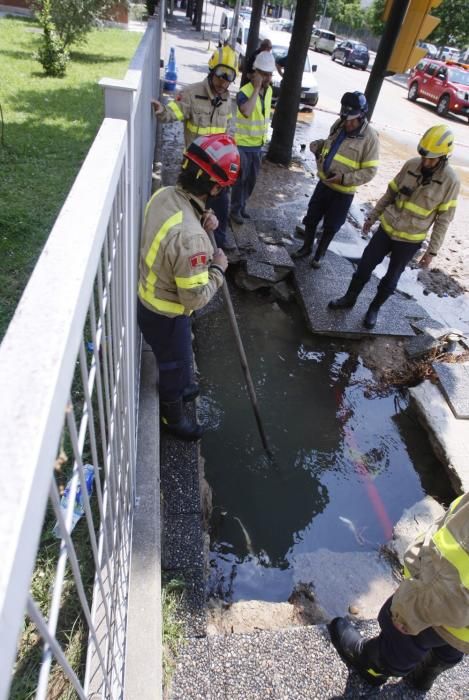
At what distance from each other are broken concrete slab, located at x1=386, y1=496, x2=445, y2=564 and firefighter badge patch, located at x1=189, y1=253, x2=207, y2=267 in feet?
7.30

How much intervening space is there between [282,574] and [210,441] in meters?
1.08

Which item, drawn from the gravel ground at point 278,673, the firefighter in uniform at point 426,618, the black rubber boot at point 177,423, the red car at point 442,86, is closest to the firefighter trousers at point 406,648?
the firefighter in uniform at point 426,618

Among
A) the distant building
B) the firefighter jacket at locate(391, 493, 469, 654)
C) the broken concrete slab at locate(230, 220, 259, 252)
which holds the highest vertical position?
the firefighter jacket at locate(391, 493, 469, 654)

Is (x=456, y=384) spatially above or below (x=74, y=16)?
below

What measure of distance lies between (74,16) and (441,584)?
1339 centimetres

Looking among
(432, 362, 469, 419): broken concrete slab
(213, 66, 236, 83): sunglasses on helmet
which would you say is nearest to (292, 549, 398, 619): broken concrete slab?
(432, 362, 469, 419): broken concrete slab

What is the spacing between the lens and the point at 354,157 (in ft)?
15.6

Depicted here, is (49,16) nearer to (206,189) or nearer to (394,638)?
(206,189)

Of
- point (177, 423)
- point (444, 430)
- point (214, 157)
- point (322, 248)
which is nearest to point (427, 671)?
point (177, 423)

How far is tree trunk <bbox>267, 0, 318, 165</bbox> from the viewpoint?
7614 mm

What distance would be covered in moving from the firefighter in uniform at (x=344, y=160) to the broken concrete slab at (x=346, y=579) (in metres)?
3.50

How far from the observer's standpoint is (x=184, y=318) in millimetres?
2918

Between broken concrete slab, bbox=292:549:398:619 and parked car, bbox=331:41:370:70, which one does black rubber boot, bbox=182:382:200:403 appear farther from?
parked car, bbox=331:41:370:70

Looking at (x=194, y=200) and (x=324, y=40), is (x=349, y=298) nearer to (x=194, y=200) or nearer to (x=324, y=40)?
(x=194, y=200)
